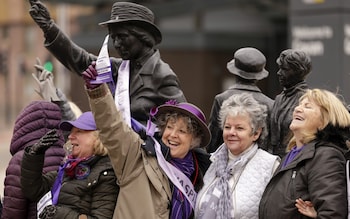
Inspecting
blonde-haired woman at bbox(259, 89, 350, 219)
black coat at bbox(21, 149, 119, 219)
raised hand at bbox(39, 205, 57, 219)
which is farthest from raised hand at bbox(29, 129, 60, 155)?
blonde-haired woman at bbox(259, 89, 350, 219)

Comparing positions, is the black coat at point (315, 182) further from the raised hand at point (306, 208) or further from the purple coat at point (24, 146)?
the purple coat at point (24, 146)

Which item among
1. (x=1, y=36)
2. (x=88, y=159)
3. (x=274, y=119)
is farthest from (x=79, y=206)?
(x=1, y=36)

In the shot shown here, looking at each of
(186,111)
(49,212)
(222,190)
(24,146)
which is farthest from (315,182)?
(24,146)

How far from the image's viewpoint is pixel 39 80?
524cm

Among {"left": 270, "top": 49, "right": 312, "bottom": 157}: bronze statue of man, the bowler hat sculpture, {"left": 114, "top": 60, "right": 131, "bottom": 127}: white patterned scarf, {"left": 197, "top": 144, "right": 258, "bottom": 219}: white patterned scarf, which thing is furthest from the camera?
the bowler hat sculpture

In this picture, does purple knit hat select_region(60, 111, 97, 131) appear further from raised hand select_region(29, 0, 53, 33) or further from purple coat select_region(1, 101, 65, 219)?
raised hand select_region(29, 0, 53, 33)

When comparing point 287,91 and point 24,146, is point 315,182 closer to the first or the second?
point 287,91

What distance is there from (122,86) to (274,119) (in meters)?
1.05

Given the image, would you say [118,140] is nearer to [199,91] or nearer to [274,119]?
[274,119]

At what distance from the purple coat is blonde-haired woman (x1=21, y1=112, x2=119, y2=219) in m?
0.35

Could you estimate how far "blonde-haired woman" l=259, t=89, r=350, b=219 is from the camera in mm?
3500

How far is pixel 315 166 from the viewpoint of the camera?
3.57 m

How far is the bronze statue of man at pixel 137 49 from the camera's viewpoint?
440 centimetres

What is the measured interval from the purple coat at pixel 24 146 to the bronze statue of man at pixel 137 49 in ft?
1.39
